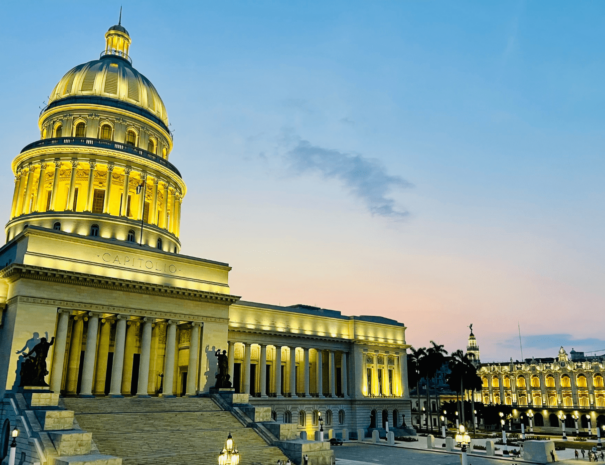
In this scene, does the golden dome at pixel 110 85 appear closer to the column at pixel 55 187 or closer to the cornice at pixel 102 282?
the column at pixel 55 187

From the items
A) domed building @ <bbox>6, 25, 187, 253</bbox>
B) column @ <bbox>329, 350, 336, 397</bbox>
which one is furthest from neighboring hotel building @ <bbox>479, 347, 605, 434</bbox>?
domed building @ <bbox>6, 25, 187, 253</bbox>

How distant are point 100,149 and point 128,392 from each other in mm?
28145

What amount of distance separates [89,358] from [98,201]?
2288 cm

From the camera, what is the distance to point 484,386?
5610 inches

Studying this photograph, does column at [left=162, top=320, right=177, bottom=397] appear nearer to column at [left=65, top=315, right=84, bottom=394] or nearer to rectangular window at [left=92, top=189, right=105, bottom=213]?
column at [left=65, top=315, right=84, bottom=394]

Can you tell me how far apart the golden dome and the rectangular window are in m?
12.7

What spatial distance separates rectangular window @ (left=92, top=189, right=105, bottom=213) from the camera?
6181 cm

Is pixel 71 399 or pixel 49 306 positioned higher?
pixel 49 306

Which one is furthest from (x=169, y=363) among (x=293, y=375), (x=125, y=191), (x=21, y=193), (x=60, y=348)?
(x=21, y=193)

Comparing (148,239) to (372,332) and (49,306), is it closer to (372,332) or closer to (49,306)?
(49,306)

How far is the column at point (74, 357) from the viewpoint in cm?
4831

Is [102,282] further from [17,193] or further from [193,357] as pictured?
[17,193]

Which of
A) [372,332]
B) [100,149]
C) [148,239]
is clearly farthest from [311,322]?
[100,149]

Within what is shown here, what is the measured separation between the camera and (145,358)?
49.2m
